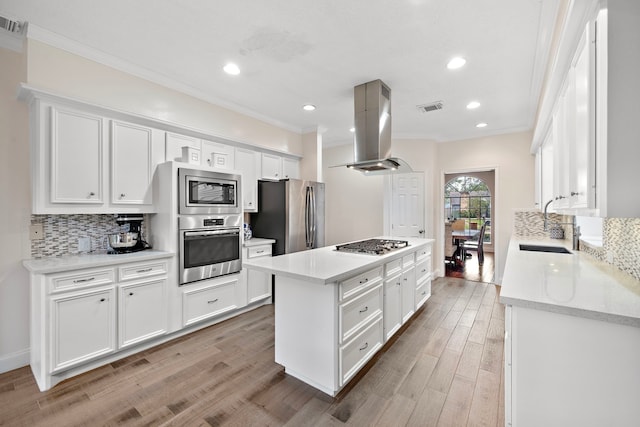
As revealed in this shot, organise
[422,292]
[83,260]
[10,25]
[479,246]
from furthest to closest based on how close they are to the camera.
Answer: [479,246]
[422,292]
[83,260]
[10,25]

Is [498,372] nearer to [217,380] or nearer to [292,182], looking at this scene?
[217,380]

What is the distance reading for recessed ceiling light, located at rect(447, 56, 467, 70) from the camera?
2.66m

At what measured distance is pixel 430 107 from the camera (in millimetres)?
3873

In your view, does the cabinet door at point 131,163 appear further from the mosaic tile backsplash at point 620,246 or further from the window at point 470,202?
the window at point 470,202

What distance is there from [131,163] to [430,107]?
365 centimetres

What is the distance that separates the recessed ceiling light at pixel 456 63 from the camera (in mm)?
2656

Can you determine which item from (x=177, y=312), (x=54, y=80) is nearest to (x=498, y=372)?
(x=177, y=312)

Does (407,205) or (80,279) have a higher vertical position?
(407,205)

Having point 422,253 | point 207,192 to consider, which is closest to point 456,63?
point 422,253

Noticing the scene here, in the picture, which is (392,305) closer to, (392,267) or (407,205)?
(392,267)

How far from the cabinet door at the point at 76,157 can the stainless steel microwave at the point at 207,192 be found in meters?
0.68

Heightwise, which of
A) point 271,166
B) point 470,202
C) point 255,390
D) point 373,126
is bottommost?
point 255,390

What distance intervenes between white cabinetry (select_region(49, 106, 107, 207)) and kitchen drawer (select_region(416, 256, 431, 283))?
11.4ft

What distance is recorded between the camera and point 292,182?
4.03 metres
